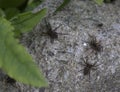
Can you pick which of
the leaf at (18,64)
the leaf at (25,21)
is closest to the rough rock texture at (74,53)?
the leaf at (25,21)

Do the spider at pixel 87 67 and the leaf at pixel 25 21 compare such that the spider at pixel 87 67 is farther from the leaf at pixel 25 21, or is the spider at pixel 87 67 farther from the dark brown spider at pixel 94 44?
the leaf at pixel 25 21

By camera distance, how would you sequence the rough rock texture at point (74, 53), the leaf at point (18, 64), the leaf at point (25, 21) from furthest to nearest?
the rough rock texture at point (74, 53), the leaf at point (25, 21), the leaf at point (18, 64)

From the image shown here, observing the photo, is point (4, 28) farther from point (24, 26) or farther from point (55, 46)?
point (55, 46)

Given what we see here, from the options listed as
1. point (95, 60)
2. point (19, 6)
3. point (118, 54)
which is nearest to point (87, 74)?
point (95, 60)

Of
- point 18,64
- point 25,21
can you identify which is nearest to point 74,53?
point 25,21

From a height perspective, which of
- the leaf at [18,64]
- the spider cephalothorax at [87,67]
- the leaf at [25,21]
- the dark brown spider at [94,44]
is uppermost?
the leaf at [18,64]

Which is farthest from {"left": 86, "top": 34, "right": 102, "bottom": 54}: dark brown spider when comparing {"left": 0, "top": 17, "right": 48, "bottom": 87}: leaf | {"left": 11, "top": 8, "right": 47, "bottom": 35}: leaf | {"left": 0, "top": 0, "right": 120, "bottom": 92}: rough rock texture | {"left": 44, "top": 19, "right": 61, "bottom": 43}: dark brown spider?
{"left": 0, "top": 17, "right": 48, "bottom": 87}: leaf
